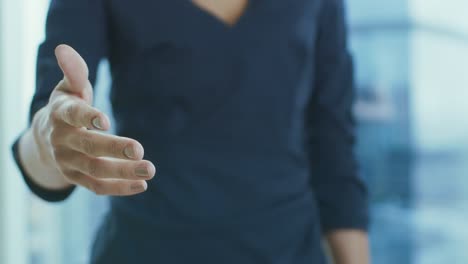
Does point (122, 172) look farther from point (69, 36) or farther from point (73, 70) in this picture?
point (69, 36)

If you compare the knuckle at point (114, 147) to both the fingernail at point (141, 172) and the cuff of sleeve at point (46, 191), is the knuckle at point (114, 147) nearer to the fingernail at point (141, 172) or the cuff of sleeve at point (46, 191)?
the fingernail at point (141, 172)

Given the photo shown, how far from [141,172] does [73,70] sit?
0.39 ft

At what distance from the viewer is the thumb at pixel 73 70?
46cm

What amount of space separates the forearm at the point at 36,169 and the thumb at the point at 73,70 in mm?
137

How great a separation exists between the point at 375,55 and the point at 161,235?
2.86 feet

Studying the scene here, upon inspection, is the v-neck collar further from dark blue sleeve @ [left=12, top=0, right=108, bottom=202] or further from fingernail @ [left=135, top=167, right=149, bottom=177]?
fingernail @ [left=135, top=167, right=149, bottom=177]

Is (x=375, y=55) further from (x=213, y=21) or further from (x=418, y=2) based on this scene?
(x=213, y=21)

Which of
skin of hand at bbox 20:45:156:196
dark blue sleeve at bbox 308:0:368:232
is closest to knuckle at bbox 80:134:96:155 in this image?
skin of hand at bbox 20:45:156:196

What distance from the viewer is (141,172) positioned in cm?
42

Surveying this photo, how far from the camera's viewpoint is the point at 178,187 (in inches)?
26.6

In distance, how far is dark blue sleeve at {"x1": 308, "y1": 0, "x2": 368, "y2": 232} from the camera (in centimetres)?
85

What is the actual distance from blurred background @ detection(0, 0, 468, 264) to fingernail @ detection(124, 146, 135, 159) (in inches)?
36.7

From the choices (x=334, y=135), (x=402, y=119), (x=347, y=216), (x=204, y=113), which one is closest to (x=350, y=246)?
(x=347, y=216)

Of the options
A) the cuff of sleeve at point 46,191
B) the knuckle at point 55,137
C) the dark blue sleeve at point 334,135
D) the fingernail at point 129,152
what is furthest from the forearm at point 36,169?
the dark blue sleeve at point 334,135
